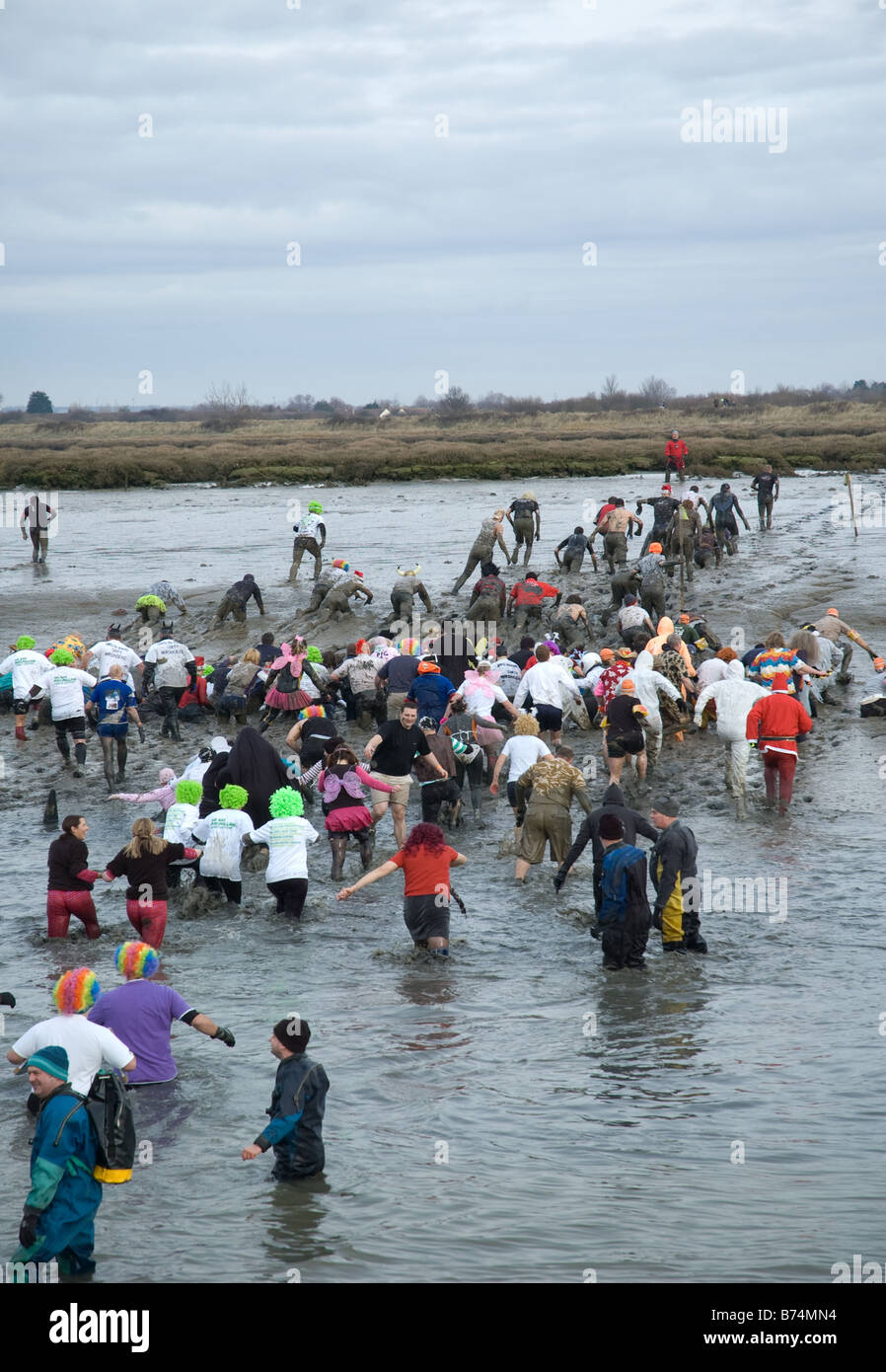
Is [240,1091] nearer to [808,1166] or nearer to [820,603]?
[808,1166]

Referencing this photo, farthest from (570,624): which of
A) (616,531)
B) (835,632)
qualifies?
(616,531)

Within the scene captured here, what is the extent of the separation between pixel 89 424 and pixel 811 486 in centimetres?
6955

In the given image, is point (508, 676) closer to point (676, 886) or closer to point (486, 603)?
point (486, 603)

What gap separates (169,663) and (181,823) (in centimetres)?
602

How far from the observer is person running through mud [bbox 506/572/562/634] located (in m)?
20.1

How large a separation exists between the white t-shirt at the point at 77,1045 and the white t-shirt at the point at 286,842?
4257 mm

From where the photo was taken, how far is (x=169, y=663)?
17531mm

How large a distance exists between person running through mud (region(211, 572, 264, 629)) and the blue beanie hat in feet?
49.4

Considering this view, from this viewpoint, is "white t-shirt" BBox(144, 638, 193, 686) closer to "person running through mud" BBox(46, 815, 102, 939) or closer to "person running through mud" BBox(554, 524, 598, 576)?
"person running through mud" BBox(46, 815, 102, 939)

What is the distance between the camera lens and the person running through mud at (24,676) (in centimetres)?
1773

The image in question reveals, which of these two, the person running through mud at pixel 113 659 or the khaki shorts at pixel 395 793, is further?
the person running through mud at pixel 113 659

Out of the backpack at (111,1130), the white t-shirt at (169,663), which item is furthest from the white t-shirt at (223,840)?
the white t-shirt at (169,663)

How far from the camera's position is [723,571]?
24672mm

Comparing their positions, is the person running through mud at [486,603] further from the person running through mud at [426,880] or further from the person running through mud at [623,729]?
the person running through mud at [426,880]
